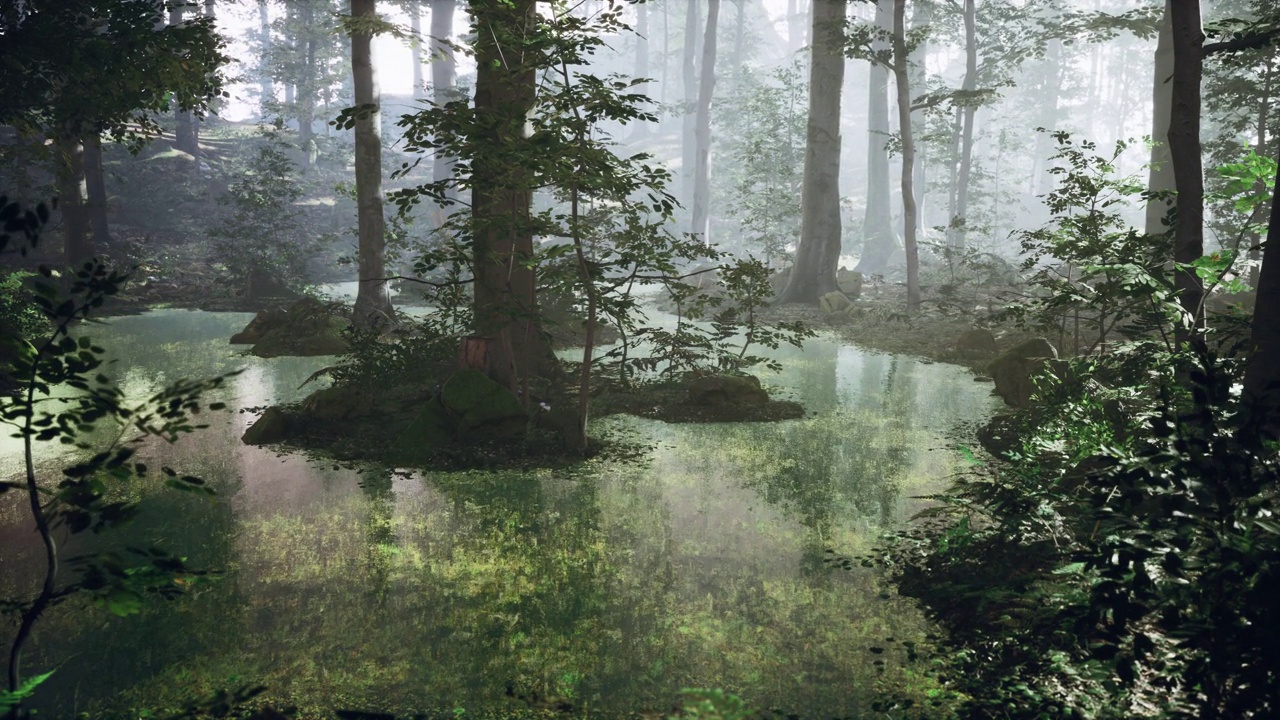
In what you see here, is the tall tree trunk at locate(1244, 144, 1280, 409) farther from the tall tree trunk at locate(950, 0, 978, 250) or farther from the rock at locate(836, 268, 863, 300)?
the tall tree trunk at locate(950, 0, 978, 250)

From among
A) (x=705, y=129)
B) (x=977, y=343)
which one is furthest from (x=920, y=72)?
(x=977, y=343)

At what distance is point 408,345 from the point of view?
802cm

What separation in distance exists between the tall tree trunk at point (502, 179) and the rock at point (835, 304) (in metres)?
10.9

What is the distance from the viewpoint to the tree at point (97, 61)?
7.09 metres

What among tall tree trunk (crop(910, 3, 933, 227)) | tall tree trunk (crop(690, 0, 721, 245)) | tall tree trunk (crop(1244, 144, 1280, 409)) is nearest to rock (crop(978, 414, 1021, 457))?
tall tree trunk (crop(1244, 144, 1280, 409))

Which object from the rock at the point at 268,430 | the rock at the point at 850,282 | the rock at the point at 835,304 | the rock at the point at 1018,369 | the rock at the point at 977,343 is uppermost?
the rock at the point at 850,282

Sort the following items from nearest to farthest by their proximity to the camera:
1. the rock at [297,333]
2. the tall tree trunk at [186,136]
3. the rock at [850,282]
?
the rock at [297,333] → the rock at [850,282] → the tall tree trunk at [186,136]

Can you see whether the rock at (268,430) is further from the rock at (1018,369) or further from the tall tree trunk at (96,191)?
the tall tree trunk at (96,191)

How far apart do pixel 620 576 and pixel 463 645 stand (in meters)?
1.06

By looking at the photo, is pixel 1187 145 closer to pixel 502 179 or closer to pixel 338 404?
pixel 502 179

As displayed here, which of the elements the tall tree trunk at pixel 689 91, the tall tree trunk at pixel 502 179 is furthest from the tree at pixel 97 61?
the tall tree trunk at pixel 689 91

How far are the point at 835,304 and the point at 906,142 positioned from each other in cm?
370

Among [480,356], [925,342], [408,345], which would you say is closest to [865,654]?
[480,356]

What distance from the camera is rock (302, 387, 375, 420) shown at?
7.74 m
